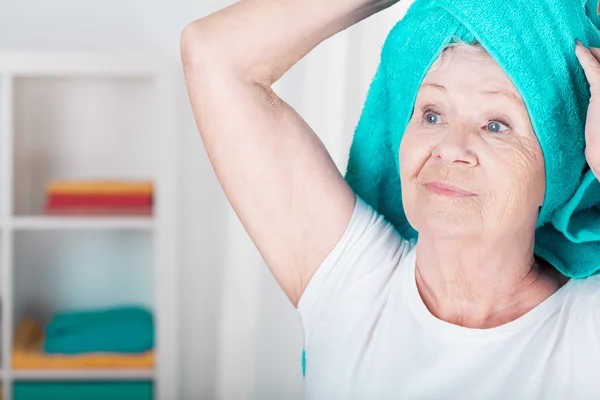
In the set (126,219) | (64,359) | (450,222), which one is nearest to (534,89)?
(450,222)

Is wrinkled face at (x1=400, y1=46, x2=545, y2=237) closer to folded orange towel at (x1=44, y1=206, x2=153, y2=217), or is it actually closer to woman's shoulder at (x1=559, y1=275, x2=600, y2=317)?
woman's shoulder at (x1=559, y1=275, x2=600, y2=317)

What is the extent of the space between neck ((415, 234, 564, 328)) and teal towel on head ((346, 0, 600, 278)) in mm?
55

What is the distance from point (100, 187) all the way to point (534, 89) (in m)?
1.54

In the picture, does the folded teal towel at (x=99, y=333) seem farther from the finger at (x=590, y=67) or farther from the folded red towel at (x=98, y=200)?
the finger at (x=590, y=67)

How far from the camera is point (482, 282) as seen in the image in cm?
92

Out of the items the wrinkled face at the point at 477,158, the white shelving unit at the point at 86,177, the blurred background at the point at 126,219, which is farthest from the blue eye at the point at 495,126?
the white shelving unit at the point at 86,177

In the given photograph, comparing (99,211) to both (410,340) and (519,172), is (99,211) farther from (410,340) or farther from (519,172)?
(519,172)

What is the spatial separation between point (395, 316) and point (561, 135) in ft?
1.03

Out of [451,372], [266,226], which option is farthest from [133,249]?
[451,372]

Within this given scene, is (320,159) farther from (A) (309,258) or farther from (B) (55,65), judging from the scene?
(B) (55,65)

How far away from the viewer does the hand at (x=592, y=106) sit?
813mm

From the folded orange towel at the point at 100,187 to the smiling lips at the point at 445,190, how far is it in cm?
140

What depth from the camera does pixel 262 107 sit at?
93cm

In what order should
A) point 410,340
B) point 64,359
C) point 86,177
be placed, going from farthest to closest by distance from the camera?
1. point 86,177
2. point 64,359
3. point 410,340
